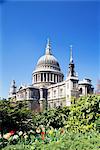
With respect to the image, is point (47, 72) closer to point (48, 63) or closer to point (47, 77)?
point (47, 77)

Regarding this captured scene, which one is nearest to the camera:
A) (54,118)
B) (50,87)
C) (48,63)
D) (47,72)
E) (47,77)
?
(54,118)

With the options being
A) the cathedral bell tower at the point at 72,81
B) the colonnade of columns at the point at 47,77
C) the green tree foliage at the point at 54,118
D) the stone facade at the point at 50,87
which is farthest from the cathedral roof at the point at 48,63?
the green tree foliage at the point at 54,118

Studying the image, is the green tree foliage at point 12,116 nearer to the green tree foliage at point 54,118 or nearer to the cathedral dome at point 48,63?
the green tree foliage at point 54,118

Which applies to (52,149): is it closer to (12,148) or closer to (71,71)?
(12,148)

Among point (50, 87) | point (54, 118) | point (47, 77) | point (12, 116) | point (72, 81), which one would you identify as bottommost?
point (54, 118)

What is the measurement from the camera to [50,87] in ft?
229

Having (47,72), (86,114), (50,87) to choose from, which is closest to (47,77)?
(47,72)

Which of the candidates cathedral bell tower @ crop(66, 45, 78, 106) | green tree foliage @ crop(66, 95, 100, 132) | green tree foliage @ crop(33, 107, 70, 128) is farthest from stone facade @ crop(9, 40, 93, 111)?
green tree foliage @ crop(66, 95, 100, 132)

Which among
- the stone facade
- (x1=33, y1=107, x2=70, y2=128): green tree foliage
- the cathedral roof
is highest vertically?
the cathedral roof

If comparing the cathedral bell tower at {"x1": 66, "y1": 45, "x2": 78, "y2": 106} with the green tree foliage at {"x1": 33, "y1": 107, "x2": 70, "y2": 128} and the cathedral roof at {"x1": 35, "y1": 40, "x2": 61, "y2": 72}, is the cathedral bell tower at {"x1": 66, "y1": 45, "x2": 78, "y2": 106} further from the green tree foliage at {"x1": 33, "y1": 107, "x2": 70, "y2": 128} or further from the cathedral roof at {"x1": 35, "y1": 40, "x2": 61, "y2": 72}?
the green tree foliage at {"x1": 33, "y1": 107, "x2": 70, "y2": 128}

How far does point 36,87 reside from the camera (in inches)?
2736

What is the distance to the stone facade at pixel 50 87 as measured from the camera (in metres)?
Answer: 60.8

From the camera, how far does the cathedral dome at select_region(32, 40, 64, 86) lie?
233 feet

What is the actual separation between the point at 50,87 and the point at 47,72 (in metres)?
3.87
